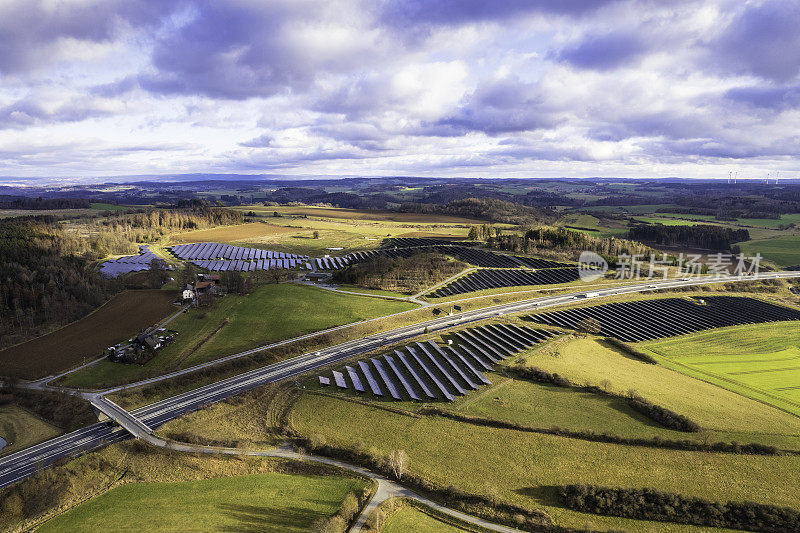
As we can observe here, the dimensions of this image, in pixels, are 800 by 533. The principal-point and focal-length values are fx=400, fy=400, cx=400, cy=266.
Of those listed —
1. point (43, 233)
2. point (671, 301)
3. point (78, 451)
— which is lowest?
point (78, 451)

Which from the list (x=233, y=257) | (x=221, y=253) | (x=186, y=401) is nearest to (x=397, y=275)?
(x=233, y=257)

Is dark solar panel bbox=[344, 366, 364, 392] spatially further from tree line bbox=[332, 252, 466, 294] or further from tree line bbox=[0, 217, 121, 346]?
tree line bbox=[0, 217, 121, 346]

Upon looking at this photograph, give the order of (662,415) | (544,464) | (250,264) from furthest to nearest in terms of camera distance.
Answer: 1. (250,264)
2. (662,415)
3. (544,464)

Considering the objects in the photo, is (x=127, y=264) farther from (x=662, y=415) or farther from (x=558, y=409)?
(x=662, y=415)

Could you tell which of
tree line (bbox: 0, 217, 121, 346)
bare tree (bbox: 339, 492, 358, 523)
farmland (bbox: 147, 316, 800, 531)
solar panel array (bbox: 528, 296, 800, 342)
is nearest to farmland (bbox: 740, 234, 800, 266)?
solar panel array (bbox: 528, 296, 800, 342)

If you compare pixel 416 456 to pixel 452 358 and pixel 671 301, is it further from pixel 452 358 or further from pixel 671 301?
pixel 671 301

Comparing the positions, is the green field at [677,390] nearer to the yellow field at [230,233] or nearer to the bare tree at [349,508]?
the bare tree at [349,508]

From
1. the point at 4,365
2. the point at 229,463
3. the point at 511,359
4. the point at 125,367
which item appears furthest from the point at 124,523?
the point at 511,359
